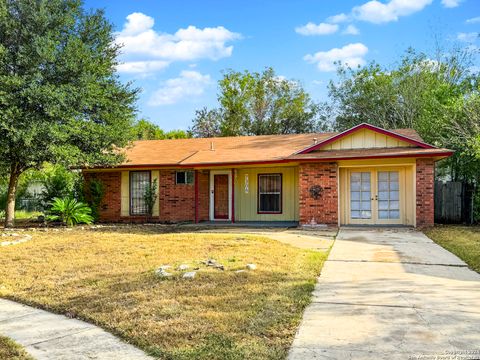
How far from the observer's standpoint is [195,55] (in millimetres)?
28375

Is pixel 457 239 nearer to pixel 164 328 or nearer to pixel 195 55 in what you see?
pixel 164 328

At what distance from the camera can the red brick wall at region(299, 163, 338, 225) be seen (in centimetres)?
1373

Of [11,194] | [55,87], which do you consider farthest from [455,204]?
[11,194]

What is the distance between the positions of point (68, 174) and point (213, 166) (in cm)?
647

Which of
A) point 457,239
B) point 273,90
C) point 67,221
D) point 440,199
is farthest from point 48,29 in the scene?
point 273,90

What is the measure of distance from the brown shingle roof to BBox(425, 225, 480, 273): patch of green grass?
3090mm

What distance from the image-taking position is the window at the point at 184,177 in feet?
54.9

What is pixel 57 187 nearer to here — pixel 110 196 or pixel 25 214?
pixel 110 196

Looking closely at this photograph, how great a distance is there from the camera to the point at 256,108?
1435 inches

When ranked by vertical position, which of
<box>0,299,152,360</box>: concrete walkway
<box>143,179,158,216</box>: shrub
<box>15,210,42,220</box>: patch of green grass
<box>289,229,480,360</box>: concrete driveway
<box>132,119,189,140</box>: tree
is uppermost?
<box>132,119,189,140</box>: tree

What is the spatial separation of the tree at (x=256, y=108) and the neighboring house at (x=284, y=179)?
1630 cm

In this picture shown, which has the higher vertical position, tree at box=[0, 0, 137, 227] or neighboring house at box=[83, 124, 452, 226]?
tree at box=[0, 0, 137, 227]

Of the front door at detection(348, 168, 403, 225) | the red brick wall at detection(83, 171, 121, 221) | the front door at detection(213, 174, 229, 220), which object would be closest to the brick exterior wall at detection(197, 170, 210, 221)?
the front door at detection(213, 174, 229, 220)

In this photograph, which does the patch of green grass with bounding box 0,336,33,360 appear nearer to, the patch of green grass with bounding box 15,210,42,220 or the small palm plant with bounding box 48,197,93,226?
the small palm plant with bounding box 48,197,93,226
